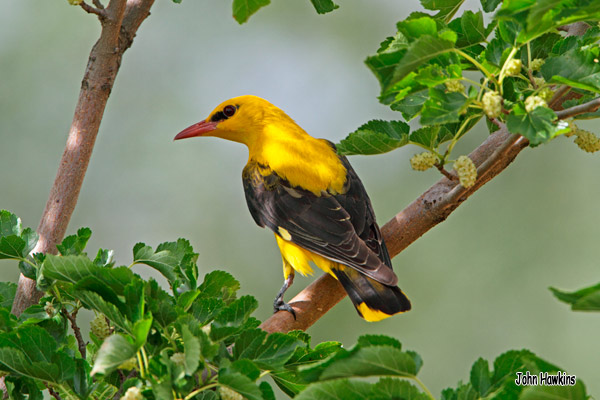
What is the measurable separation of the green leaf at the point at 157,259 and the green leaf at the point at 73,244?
0.49 feet

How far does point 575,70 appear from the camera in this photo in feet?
5.02

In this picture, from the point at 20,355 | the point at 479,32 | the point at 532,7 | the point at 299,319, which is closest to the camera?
the point at 532,7

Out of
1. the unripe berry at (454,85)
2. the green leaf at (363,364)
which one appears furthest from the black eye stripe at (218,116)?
the green leaf at (363,364)

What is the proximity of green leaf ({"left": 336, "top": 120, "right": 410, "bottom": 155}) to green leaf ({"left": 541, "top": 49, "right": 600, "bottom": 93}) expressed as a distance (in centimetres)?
44

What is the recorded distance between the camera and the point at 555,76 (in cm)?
149

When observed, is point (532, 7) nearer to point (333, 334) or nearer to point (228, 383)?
point (228, 383)

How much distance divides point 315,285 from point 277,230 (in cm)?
81

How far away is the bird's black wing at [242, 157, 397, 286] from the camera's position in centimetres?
285

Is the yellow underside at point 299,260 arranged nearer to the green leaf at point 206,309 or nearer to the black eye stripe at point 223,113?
the black eye stripe at point 223,113

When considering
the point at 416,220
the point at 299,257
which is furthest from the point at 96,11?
the point at 299,257

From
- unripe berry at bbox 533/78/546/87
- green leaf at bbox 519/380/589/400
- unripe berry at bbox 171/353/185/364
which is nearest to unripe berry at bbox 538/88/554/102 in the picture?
unripe berry at bbox 533/78/546/87

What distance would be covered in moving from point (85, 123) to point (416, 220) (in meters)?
1.27

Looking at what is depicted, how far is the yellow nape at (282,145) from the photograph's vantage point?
3488 mm

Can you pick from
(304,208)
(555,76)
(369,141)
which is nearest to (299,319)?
(369,141)
